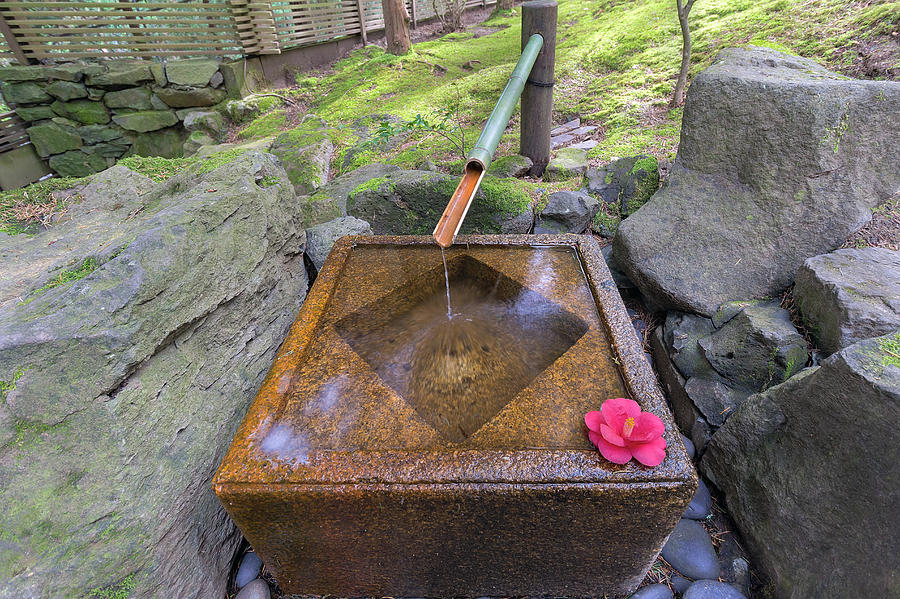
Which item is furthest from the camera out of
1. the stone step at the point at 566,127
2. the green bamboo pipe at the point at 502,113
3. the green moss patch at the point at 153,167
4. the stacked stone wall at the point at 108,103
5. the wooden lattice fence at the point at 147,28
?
the stacked stone wall at the point at 108,103

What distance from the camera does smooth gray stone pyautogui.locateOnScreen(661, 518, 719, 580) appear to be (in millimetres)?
1686

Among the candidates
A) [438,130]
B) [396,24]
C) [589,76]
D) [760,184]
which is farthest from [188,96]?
[760,184]

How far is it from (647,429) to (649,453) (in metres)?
0.07

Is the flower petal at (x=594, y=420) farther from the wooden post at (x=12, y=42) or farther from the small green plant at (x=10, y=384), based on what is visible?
the wooden post at (x=12, y=42)

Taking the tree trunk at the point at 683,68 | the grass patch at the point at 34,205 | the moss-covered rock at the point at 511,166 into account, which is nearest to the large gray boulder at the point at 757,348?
the moss-covered rock at the point at 511,166

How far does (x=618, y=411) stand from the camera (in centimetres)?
128

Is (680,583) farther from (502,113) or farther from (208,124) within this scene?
(208,124)

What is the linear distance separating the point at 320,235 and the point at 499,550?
6.72 ft

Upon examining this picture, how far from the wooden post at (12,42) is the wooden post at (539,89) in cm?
698

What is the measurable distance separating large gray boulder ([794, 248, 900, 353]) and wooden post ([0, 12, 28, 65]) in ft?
29.6

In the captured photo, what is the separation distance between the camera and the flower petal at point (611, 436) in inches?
48.0

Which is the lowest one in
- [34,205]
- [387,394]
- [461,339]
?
[461,339]

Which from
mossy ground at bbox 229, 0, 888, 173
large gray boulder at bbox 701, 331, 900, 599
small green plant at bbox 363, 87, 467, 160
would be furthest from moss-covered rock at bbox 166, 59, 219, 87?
large gray boulder at bbox 701, 331, 900, 599

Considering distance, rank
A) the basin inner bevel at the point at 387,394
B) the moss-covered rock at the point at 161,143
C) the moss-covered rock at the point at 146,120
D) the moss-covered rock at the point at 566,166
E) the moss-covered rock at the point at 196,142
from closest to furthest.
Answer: the basin inner bevel at the point at 387,394
the moss-covered rock at the point at 566,166
the moss-covered rock at the point at 196,142
the moss-covered rock at the point at 146,120
the moss-covered rock at the point at 161,143
